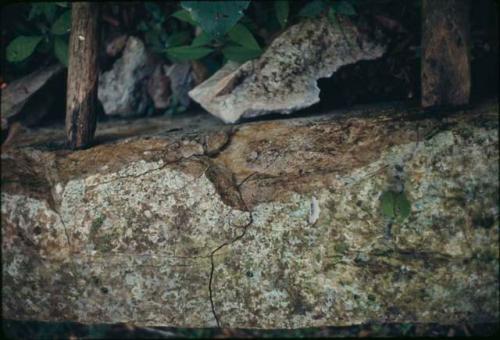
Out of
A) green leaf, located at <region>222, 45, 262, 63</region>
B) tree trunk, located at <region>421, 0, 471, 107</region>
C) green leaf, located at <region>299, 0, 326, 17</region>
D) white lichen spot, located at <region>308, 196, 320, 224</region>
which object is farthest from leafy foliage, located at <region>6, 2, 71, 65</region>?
tree trunk, located at <region>421, 0, 471, 107</region>

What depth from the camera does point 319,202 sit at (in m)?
2.14

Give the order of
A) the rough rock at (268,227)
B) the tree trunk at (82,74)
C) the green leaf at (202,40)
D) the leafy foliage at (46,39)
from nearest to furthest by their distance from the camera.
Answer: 1. the rough rock at (268,227)
2. the tree trunk at (82,74)
3. the green leaf at (202,40)
4. the leafy foliage at (46,39)

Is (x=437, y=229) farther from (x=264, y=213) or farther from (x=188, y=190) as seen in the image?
(x=188, y=190)

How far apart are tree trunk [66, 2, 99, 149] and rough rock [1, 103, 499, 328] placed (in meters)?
0.11

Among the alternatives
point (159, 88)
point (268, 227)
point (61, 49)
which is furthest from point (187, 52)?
point (268, 227)

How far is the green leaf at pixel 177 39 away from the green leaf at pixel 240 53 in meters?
0.42

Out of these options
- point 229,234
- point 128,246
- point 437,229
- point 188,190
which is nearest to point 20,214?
point 128,246

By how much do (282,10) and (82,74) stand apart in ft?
3.65

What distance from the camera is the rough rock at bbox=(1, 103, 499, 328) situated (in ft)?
6.73

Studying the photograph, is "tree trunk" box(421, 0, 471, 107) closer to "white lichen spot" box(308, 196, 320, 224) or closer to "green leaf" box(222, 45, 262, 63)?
"white lichen spot" box(308, 196, 320, 224)

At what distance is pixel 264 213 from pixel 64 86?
6.09ft

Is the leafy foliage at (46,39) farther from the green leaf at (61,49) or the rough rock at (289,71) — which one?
the rough rock at (289,71)

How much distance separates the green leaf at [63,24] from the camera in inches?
103

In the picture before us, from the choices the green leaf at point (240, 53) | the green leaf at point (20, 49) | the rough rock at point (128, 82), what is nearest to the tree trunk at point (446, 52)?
the green leaf at point (240, 53)
